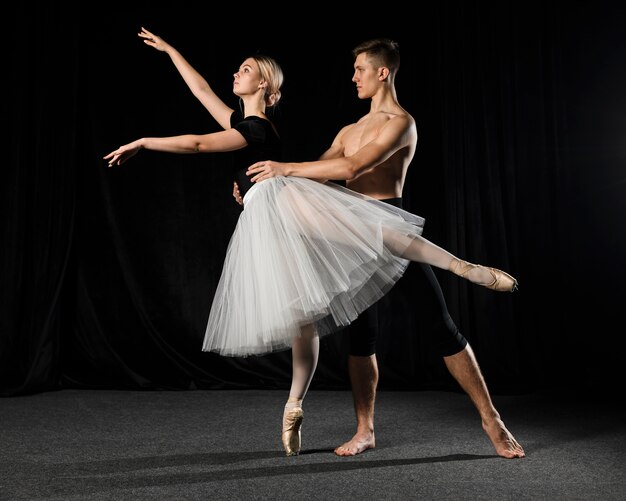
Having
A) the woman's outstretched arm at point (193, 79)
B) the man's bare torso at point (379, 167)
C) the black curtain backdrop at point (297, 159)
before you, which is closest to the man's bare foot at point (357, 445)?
the man's bare torso at point (379, 167)

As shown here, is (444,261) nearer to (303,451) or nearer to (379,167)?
(379,167)

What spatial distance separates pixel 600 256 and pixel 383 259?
6.70 ft

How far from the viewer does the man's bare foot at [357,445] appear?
2.52 metres

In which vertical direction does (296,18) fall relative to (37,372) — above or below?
above

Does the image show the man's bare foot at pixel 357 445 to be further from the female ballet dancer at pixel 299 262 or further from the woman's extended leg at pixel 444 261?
the woman's extended leg at pixel 444 261

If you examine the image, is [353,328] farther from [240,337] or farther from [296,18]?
[296,18]

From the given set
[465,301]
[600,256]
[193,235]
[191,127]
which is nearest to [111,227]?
[193,235]

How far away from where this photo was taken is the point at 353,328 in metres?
2.70

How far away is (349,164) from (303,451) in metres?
1.03

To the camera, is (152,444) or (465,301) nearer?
(152,444)

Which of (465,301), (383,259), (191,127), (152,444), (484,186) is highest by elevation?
(191,127)

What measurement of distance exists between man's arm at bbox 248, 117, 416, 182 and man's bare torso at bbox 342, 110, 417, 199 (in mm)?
108

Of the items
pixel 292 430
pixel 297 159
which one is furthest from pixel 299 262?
pixel 297 159

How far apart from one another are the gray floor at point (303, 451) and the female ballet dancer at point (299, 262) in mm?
308
